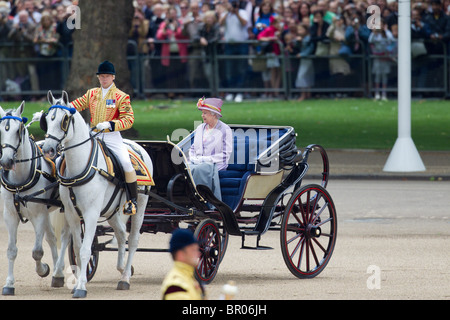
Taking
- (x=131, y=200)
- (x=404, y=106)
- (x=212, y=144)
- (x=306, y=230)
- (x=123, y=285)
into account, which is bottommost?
(x=123, y=285)

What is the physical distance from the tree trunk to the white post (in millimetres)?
6533

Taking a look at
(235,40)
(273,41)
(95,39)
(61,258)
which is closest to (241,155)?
(61,258)

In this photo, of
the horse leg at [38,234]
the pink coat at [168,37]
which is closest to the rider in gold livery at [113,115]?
the horse leg at [38,234]

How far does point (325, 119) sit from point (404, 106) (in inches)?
282

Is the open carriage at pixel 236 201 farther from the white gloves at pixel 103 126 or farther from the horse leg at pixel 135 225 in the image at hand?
the white gloves at pixel 103 126

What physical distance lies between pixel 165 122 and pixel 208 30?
12.9ft

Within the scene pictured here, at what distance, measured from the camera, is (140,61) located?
29.1 m

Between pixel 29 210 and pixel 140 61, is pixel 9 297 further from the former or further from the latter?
pixel 140 61

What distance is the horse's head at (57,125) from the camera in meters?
9.41

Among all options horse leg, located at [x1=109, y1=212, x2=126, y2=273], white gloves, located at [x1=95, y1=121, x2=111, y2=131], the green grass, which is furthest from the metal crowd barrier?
white gloves, located at [x1=95, y1=121, x2=111, y2=131]

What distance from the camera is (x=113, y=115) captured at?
10555mm

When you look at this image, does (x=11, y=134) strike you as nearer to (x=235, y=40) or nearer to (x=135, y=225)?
(x=135, y=225)

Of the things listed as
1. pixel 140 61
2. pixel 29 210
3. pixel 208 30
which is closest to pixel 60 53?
pixel 140 61

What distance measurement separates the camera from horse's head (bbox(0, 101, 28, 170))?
9.78m
